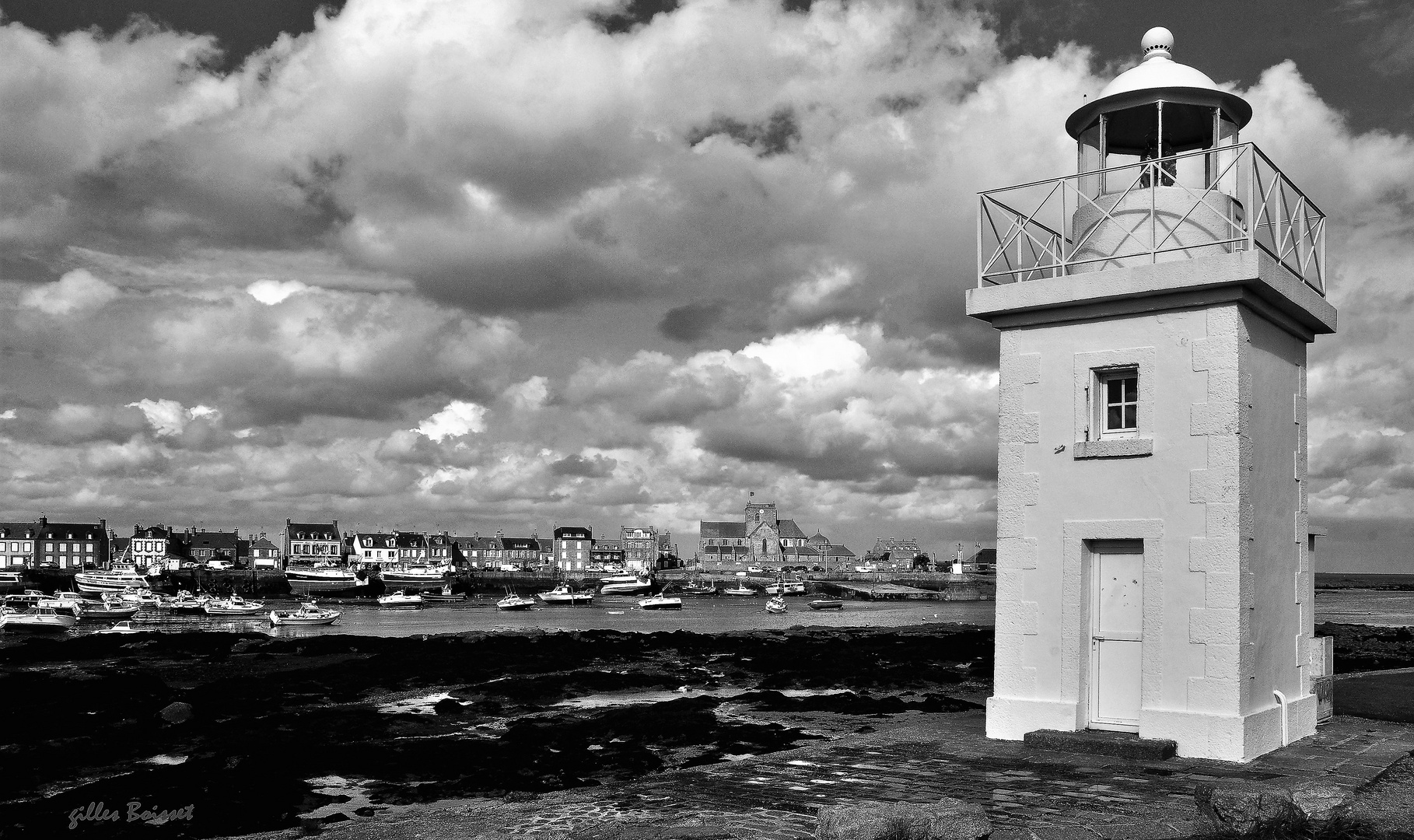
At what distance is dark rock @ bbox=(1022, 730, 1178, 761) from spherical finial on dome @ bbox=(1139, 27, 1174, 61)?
676 centimetres

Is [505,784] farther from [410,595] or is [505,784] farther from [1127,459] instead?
[410,595]

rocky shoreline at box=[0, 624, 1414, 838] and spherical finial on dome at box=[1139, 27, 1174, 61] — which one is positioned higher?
spherical finial on dome at box=[1139, 27, 1174, 61]

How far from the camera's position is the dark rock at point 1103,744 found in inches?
392

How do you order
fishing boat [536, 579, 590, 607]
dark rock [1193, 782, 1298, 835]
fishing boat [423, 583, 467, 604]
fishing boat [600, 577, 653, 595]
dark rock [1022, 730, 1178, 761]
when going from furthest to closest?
fishing boat [600, 577, 653, 595], fishing boat [423, 583, 467, 604], fishing boat [536, 579, 590, 607], dark rock [1022, 730, 1178, 761], dark rock [1193, 782, 1298, 835]

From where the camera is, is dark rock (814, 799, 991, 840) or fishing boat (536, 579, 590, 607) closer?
dark rock (814, 799, 991, 840)

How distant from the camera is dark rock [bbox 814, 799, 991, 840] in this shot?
678cm

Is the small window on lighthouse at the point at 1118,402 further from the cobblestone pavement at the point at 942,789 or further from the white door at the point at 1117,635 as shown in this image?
the cobblestone pavement at the point at 942,789

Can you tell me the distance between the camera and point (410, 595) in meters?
105

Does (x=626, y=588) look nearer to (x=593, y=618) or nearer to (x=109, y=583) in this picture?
(x=593, y=618)

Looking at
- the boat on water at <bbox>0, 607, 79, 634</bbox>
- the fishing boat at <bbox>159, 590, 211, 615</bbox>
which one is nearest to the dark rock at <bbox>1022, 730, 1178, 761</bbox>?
the boat on water at <bbox>0, 607, 79, 634</bbox>

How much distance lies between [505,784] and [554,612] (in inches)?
3074

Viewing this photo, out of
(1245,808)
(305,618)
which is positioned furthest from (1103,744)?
(305,618)
